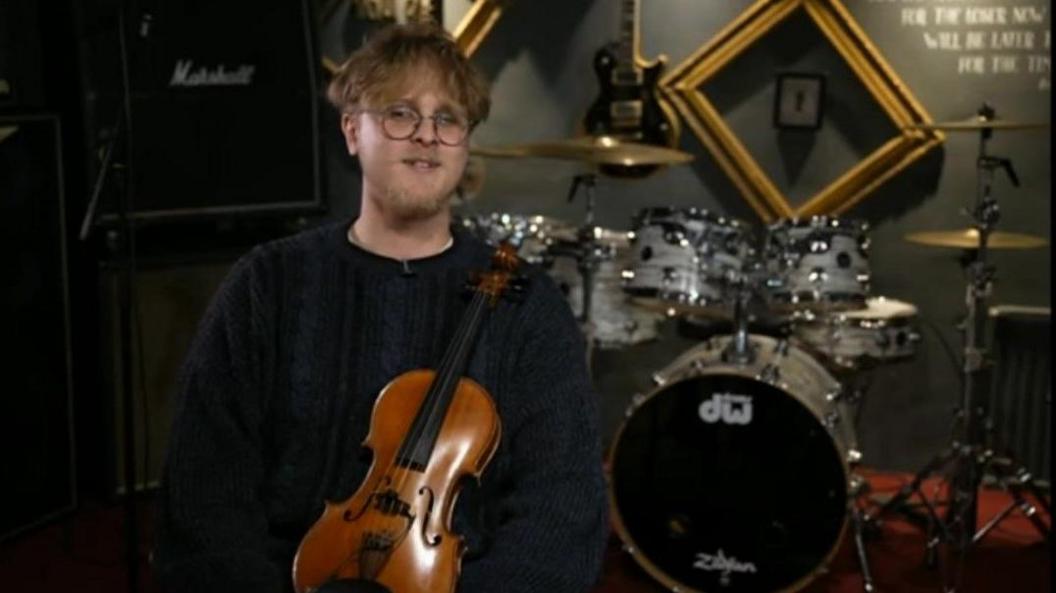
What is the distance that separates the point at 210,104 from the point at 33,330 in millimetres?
810

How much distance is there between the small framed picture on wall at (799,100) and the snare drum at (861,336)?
3.29ft

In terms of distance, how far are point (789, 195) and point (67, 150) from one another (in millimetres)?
2392

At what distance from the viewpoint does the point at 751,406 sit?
3619 millimetres

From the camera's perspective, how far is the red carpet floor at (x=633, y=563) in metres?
3.81

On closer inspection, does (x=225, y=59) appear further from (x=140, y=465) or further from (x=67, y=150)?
(x=140, y=465)

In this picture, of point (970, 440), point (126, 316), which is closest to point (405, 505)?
point (126, 316)

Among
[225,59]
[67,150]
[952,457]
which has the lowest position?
[952,457]

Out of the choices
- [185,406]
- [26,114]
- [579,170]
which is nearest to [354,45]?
[579,170]

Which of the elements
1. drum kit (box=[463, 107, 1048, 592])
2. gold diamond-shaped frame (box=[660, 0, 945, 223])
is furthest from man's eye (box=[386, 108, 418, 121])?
gold diamond-shaped frame (box=[660, 0, 945, 223])

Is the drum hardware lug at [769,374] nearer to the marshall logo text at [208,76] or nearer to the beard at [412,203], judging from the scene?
the beard at [412,203]

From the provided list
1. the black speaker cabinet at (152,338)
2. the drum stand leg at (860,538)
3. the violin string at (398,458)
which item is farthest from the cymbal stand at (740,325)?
the violin string at (398,458)

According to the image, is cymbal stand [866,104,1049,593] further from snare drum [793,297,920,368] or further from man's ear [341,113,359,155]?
man's ear [341,113,359,155]

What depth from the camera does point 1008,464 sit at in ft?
14.5

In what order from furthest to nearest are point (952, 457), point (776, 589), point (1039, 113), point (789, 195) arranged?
point (789, 195) → point (1039, 113) → point (952, 457) → point (776, 589)
